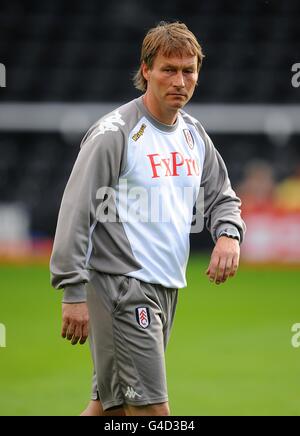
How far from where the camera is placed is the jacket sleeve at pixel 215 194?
542cm

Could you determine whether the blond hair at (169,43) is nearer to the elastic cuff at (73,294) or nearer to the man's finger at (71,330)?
Result: the elastic cuff at (73,294)

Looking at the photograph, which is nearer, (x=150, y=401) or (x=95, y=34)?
(x=150, y=401)

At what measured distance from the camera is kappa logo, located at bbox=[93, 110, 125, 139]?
16.2ft

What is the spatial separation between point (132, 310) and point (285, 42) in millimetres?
22768

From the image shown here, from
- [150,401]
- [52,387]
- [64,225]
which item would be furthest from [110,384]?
[52,387]

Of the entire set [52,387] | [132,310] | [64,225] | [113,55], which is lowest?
[52,387]

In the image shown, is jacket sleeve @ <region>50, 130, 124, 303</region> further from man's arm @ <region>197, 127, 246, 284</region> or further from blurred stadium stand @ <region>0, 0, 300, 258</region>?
blurred stadium stand @ <region>0, 0, 300, 258</region>

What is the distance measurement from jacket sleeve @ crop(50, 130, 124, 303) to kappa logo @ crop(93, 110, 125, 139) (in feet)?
0.08

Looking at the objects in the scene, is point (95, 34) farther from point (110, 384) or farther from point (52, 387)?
point (110, 384)

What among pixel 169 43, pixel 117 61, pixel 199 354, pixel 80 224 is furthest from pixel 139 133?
pixel 117 61

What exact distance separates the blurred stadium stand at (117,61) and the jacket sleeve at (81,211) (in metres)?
18.3

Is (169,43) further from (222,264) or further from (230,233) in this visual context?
(222,264)
